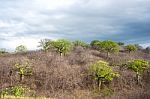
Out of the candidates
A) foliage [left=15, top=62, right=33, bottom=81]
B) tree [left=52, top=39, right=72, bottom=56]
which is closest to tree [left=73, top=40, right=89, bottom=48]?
tree [left=52, top=39, right=72, bottom=56]

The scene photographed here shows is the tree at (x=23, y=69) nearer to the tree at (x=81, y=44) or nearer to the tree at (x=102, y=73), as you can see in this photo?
the tree at (x=102, y=73)

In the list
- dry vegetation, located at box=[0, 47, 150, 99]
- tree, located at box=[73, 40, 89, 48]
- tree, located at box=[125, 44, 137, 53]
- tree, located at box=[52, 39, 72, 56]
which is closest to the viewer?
dry vegetation, located at box=[0, 47, 150, 99]

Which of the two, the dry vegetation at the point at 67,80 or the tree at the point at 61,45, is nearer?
the dry vegetation at the point at 67,80

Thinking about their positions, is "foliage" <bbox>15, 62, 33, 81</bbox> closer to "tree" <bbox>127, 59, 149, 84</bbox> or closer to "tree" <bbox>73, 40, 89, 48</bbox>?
"tree" <bbox>127, 59, 149, 84</bbox>

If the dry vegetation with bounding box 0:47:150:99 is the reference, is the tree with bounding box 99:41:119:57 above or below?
above

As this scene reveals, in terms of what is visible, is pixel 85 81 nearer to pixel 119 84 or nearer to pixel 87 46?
pixel 119 84

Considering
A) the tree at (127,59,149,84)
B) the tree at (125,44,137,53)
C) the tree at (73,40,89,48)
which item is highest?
the tree at (73,40,89,48)

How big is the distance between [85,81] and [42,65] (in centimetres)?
1403

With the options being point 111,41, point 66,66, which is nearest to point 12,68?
point 66,66

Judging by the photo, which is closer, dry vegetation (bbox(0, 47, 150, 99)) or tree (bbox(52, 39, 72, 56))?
dry vegetation (bbox(0, 47, 150, 99))

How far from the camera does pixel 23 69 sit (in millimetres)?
80625

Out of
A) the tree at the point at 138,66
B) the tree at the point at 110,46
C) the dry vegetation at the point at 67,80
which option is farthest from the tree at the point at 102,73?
the tree at the point at 110,46

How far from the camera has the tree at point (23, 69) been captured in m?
80.1

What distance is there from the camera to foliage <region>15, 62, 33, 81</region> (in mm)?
80125
